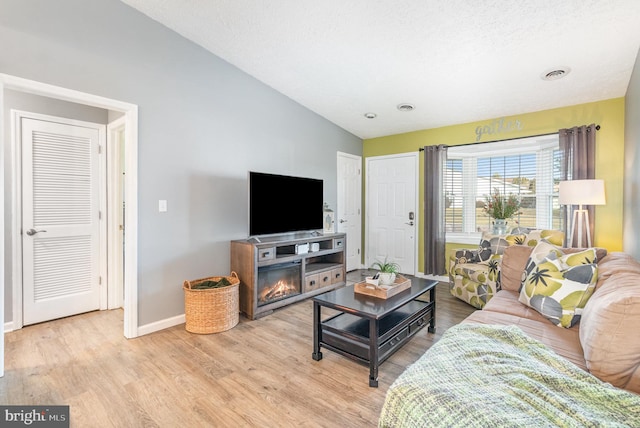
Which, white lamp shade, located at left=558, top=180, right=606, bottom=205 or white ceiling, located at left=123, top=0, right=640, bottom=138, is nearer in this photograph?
white ceiling, located at left=123, top=0, right=640, bottom=138

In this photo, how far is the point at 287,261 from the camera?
346cm

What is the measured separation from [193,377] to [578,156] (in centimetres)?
447

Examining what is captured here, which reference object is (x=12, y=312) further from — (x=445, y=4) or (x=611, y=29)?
(x=611, y=29)

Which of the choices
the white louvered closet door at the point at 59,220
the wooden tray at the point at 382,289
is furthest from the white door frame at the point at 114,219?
the wooden tray at the point at 382,289

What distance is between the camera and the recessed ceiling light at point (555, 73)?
2949mm

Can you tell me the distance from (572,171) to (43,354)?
215 inches

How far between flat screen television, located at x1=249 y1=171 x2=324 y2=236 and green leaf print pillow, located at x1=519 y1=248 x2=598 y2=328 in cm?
243

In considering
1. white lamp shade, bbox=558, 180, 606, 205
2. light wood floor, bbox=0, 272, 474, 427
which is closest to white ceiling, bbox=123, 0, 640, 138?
white lamp shade, bbox=558, 180, 606, 205

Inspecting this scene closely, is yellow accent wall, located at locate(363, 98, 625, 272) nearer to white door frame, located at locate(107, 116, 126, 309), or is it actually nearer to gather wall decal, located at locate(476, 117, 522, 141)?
gather wall decal, located at locate(476, 117, 522, 141)

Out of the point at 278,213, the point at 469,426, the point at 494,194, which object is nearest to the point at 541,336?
the point at 469,426

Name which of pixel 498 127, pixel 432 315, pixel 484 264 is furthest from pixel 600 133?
pixel 432 315

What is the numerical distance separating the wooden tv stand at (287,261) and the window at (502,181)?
1.86 meters

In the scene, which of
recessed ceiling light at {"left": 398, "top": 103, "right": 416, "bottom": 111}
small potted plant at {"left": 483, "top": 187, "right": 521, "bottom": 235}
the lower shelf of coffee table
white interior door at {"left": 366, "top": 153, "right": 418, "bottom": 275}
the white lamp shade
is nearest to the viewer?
the lower shelf of coffee table

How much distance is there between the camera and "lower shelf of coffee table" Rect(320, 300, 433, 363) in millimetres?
2125
